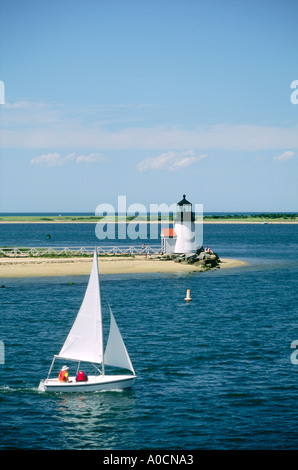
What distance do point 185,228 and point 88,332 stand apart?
181 ft

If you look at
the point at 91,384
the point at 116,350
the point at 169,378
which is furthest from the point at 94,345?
the point at 169,378

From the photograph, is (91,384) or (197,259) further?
(197,259)

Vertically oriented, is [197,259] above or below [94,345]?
above

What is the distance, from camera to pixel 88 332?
28.2m

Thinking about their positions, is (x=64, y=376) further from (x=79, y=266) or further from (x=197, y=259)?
(x=197, y=259)

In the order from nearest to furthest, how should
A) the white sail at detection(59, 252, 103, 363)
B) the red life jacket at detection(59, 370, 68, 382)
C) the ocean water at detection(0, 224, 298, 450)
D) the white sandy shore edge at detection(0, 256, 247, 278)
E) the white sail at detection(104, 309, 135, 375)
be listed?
1. the ocean water at detection(0, 224, 298, 450)
2. the red life jacket at detection(59, 370, 68, 382)
3. the white sail at detection(104, 309, 135, 375)
4. the white sail at detection(59, 252, 103, 363)
5. the white sandy shore edge at detection(0, 256, 247, 278)

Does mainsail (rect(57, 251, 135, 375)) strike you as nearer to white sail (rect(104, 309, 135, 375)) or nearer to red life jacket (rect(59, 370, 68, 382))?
white sail (rect(104, 309, 135, 375))

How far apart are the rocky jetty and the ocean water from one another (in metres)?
26.1

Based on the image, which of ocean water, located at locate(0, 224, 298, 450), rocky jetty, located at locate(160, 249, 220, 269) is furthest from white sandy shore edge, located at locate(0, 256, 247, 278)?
ocean water, located at locate(0, 224, 298, 450)

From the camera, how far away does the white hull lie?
26.6 m

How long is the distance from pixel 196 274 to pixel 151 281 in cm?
946

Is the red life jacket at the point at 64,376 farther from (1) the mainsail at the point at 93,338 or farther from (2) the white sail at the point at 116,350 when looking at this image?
(2) the white sail at the point at 116,350

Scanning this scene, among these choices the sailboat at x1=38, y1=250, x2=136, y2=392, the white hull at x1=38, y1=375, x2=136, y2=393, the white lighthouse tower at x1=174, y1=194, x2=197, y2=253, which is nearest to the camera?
the white hull at x1=38, y1=375, x2=136, y2=393

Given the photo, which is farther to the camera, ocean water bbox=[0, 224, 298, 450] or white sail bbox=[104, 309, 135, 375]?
white sail bbox=[104, 309, 135, 375]
